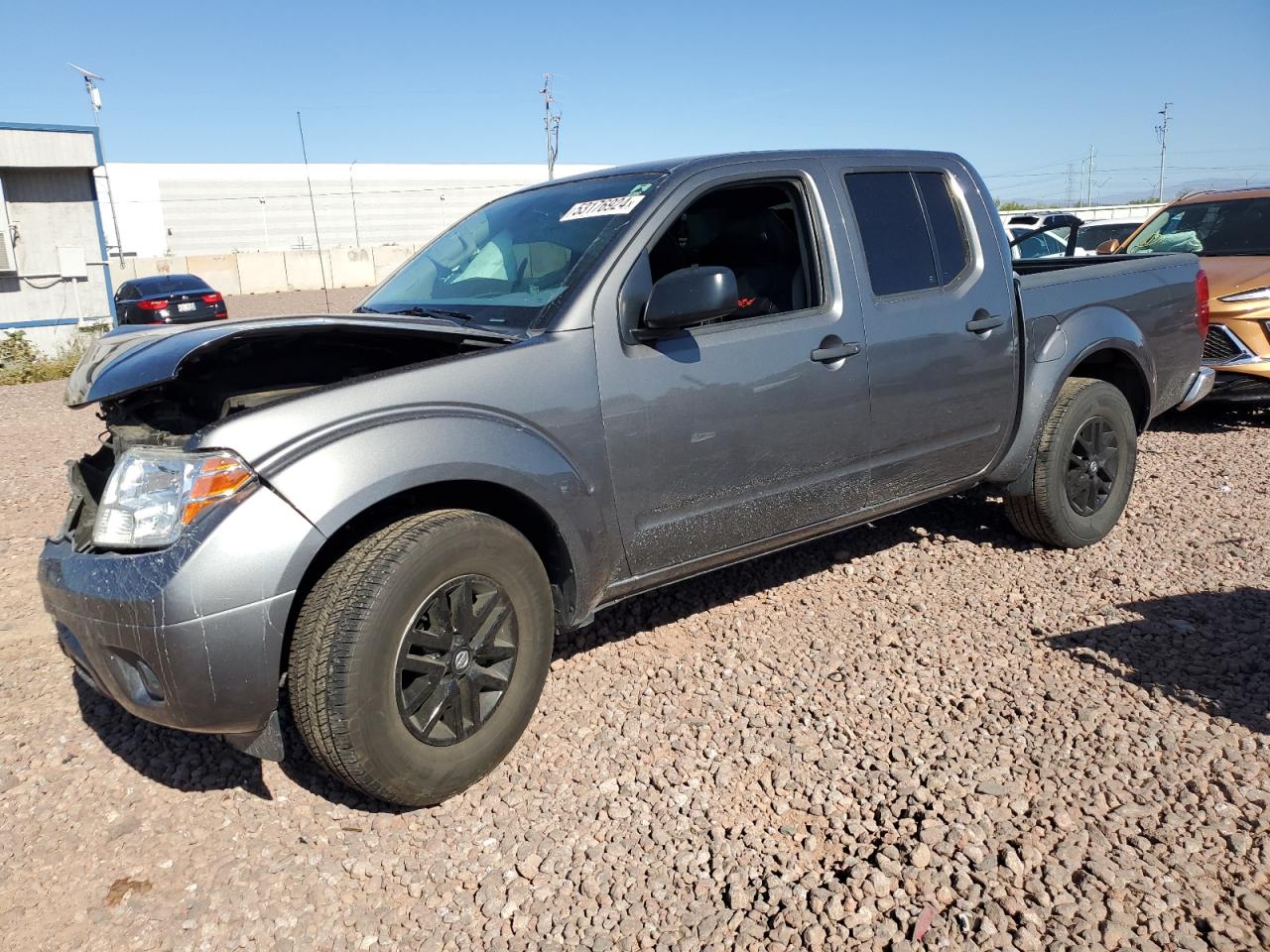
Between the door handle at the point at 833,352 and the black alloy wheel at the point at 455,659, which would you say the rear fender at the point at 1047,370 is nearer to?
the door handle at the point at 833,352

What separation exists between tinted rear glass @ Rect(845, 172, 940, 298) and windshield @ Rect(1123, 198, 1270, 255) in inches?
200

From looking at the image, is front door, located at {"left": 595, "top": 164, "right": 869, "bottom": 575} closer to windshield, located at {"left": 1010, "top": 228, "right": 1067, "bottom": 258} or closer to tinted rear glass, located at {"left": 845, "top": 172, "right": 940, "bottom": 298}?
tinted rear glass, located at {"left": 845, "top": 172, "right": 940, "bottom": 298}

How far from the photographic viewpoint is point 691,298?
3.21 metres

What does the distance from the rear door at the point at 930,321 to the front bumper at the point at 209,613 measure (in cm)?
241

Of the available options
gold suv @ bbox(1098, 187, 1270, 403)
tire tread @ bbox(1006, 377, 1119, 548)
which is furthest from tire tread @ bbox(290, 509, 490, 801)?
gold suv @ bbox(1098, 187, 1270, 403)

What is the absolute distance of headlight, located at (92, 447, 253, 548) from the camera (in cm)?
257

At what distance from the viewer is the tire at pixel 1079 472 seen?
A: 15.6ft

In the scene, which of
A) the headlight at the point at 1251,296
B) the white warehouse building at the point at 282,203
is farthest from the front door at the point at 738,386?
the white warehouse building at the point at 282,203

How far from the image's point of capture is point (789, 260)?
13.2 feet

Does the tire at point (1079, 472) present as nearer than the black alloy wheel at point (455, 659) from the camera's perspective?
No

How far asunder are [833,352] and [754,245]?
0.66 m

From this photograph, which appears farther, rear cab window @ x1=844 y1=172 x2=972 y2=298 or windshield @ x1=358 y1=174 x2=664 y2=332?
rear cab window @ x1=844 y1=172 x2=972 y2=298

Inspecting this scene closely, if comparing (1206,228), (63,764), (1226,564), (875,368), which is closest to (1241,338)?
(1206,228)

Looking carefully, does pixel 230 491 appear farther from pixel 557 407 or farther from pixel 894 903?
pixel 894 903
